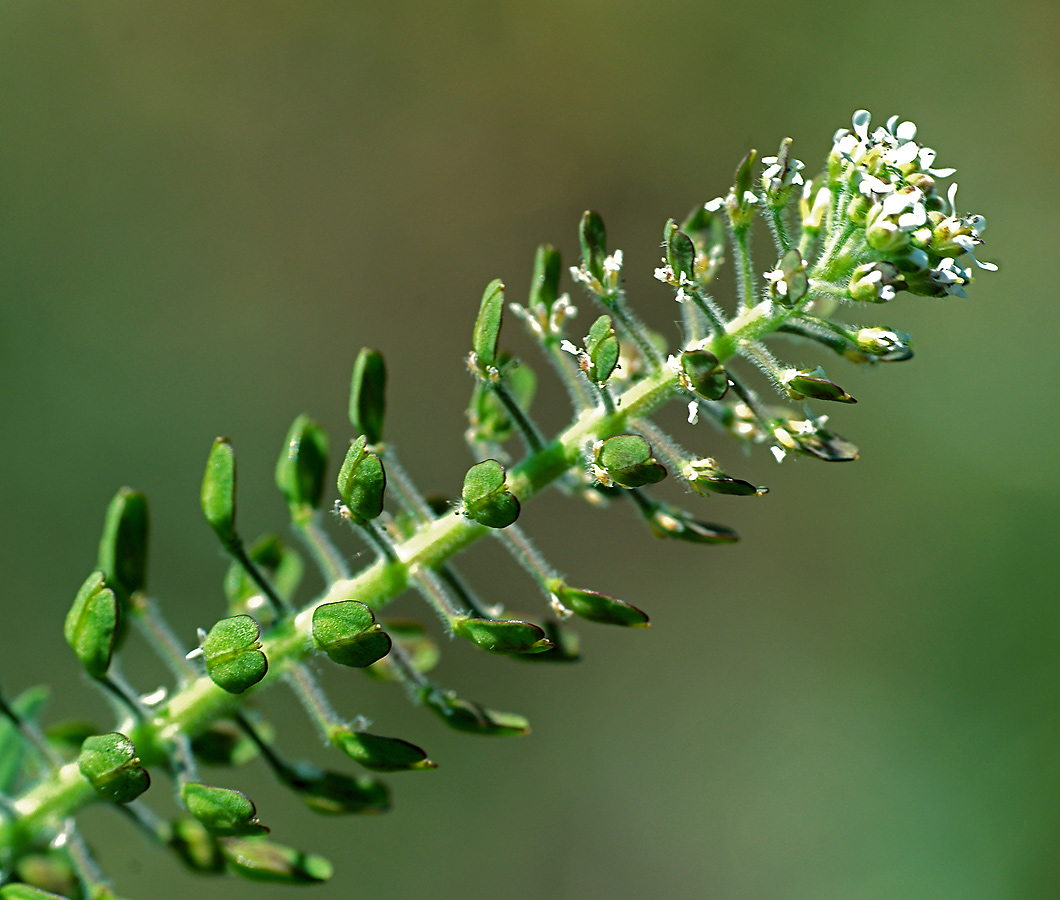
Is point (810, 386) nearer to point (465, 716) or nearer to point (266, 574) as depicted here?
point (465, 716)

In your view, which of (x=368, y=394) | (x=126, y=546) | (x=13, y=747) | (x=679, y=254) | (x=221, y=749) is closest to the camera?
(x=679, y=254)

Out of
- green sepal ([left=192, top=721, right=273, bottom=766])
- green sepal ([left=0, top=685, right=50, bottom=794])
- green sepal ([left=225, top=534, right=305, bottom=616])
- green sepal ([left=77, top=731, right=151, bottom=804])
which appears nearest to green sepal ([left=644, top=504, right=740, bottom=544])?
green sepal ([left=225, top=534, right=305, bottom=616])

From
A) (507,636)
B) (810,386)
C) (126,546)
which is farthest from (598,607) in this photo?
(126,546)

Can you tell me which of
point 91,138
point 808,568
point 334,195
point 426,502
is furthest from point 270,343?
point 426,502

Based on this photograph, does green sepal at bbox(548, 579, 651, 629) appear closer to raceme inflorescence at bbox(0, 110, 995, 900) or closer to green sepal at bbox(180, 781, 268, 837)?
raceme inflorescence at bbox(0, 110, 995, 900)

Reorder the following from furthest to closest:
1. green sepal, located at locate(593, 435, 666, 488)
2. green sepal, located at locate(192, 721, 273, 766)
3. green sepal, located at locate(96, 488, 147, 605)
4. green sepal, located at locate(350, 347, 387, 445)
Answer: green sepal, located at locate(192, 721, 273, 766) → green sepal, located at locate(96, 488, 147, 605) → green sepal, located at locate(350, 347, 387, 445) → green sepal, located at locate(593, 435, 666, 488)

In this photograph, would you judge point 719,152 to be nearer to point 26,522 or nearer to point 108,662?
point 26,522

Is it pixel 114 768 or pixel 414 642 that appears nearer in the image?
pixel 114 768

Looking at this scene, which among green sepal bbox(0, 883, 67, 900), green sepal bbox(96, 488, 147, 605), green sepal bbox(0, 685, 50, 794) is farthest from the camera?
green sepal bbox(0, 685, 50, 794)
